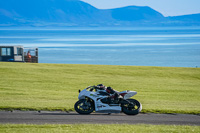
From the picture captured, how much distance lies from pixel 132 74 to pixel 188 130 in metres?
22.1

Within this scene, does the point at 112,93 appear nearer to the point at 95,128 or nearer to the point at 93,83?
the point at 95,128

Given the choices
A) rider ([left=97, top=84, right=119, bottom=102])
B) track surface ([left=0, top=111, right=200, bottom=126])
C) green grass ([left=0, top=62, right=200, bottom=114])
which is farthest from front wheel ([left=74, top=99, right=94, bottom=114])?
green grass ([left=0, top=62, right=200, bottom=114])

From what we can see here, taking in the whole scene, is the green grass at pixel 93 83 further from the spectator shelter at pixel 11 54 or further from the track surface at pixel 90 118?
the spectator shelter at pixel 11 54

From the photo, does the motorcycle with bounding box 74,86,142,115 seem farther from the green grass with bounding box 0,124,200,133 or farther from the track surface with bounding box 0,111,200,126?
the green grass with bounding box 0,124,200,133

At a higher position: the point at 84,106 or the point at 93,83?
Answer: the point at 93,83

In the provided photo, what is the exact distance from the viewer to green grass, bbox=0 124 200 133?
34.9 feet

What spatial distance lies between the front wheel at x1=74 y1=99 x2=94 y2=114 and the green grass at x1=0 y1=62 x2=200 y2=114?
125 centimetres

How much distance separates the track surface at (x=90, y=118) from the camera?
40.8 feet

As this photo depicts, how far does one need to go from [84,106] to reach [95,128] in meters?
2.87

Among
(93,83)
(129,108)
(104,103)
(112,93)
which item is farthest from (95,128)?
(93,83)

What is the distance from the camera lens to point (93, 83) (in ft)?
88.4

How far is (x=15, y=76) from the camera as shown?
96.4ft

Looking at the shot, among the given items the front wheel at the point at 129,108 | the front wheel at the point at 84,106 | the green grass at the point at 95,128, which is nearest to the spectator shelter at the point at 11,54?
the front wheel at the point at 84,106

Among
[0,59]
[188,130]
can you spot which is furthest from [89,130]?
[0,59]
